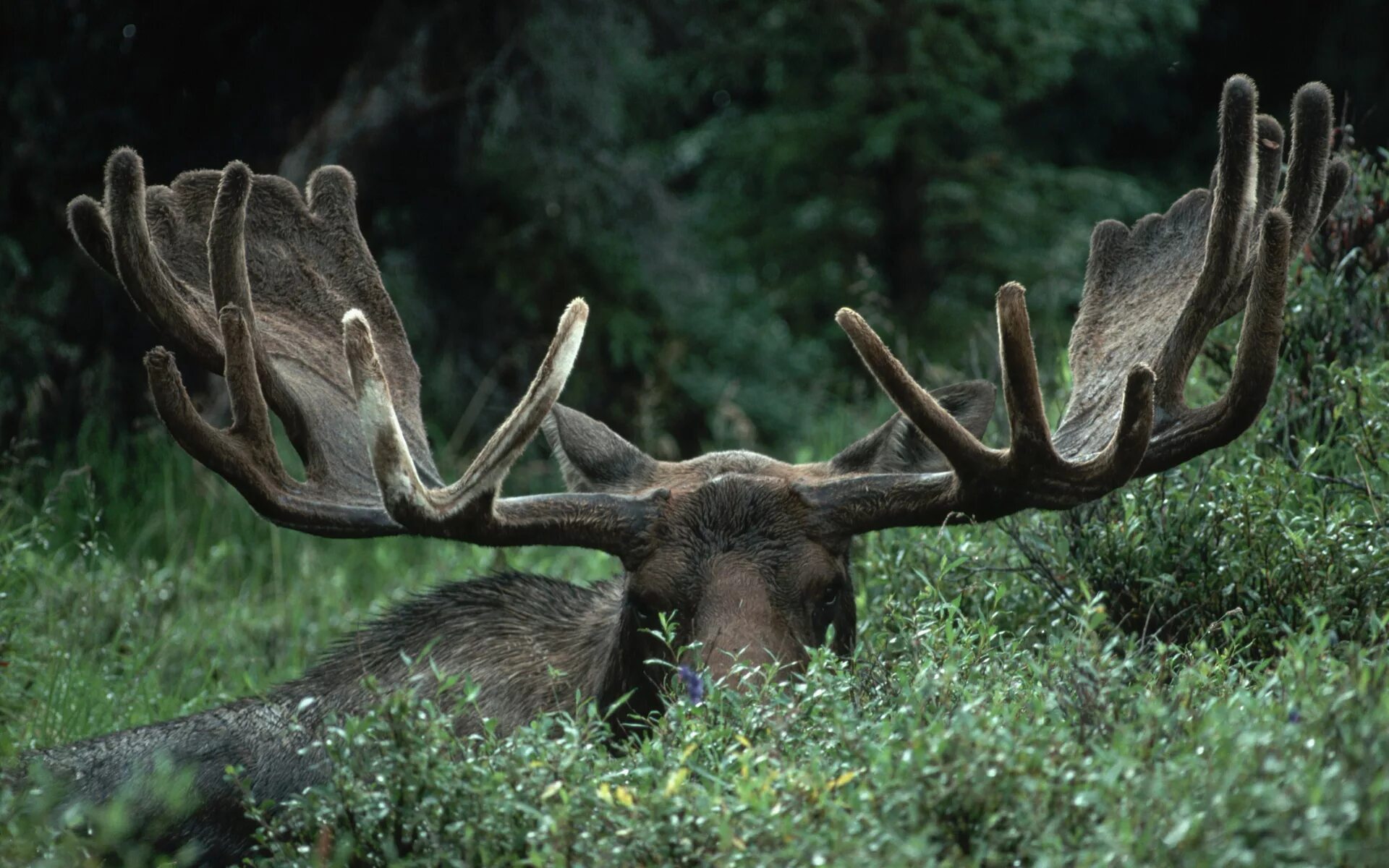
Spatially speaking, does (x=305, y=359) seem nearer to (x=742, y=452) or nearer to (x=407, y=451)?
(x=407, y=451)

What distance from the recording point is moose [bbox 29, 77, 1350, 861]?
3703 millimetres

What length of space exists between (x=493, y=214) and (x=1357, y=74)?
25.0ft

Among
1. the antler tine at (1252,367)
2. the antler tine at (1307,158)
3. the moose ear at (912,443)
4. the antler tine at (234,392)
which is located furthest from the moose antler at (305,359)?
the antler tine at (1307,158)

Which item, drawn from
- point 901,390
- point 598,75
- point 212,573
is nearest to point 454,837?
point 901,390

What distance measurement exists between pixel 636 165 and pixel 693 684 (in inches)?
299

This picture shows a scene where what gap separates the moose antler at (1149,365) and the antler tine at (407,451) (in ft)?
2.19

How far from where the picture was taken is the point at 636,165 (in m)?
10.5

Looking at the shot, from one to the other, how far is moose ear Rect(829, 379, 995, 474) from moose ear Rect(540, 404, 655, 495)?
0.56 metres

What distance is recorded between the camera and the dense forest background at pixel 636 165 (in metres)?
8.41

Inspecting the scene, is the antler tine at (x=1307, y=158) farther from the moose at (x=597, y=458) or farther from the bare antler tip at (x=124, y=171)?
the bare antler tip at (x=124, y=171)

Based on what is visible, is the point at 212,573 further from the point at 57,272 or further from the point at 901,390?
the point at 901,390

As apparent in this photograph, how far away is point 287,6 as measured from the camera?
29.0ft

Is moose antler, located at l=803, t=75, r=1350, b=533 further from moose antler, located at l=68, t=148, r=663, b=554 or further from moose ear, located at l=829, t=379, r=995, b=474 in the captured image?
moose antler, located at l=68, t=148, r=663, b=554

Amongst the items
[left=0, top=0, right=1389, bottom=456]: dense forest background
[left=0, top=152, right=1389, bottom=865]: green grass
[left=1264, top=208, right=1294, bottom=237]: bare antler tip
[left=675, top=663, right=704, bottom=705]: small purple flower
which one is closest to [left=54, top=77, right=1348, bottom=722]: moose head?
[left=1264, top=208, right=1294, bottom=237]: bare antler tip
